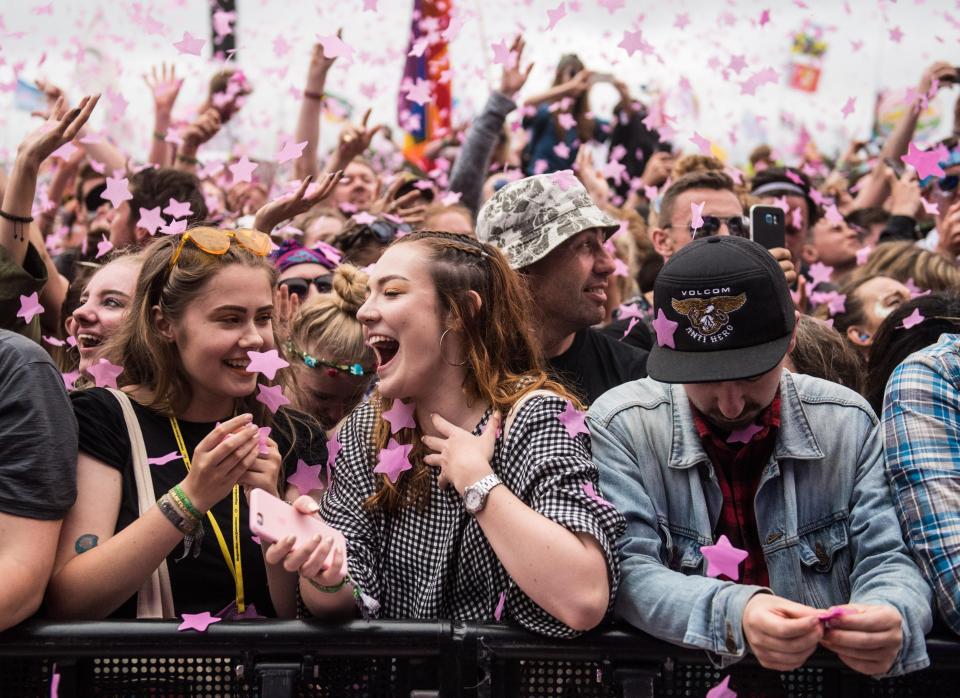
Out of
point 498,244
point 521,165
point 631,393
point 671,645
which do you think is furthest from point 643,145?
point 671,645

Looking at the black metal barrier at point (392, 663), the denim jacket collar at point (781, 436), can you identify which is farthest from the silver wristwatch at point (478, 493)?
the denim jacket collar at point (781, 436)

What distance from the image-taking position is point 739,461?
2.49 meters

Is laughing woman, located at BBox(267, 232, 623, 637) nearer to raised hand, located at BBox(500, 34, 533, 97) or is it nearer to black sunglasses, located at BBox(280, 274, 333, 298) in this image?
black sunglasses, located at BBox(280, 274, 333, 298)

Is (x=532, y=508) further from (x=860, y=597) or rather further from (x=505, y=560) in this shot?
(x=860, y=597)

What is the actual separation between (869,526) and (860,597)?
0.20m

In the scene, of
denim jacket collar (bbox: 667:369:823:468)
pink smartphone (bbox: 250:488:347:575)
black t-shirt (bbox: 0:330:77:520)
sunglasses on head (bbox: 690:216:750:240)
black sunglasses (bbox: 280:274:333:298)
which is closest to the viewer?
pink smartphone (bbox: 250:488:347:575)

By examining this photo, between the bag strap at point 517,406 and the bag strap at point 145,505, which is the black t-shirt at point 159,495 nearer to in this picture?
the bag strap at point 145,505

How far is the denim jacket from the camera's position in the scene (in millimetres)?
2312

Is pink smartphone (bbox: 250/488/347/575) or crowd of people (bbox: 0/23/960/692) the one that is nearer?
pink smartphone (bbox: 250/488/347/575)

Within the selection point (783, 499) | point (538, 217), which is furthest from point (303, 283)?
point (783, 499)

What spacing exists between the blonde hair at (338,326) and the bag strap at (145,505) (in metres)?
1.12

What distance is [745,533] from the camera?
8.05 feet

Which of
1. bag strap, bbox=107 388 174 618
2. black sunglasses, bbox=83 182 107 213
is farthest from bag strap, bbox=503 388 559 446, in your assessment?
black sunglasses, bbox=83 182 107 213

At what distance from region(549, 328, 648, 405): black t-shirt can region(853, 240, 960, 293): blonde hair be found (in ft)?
6.02
